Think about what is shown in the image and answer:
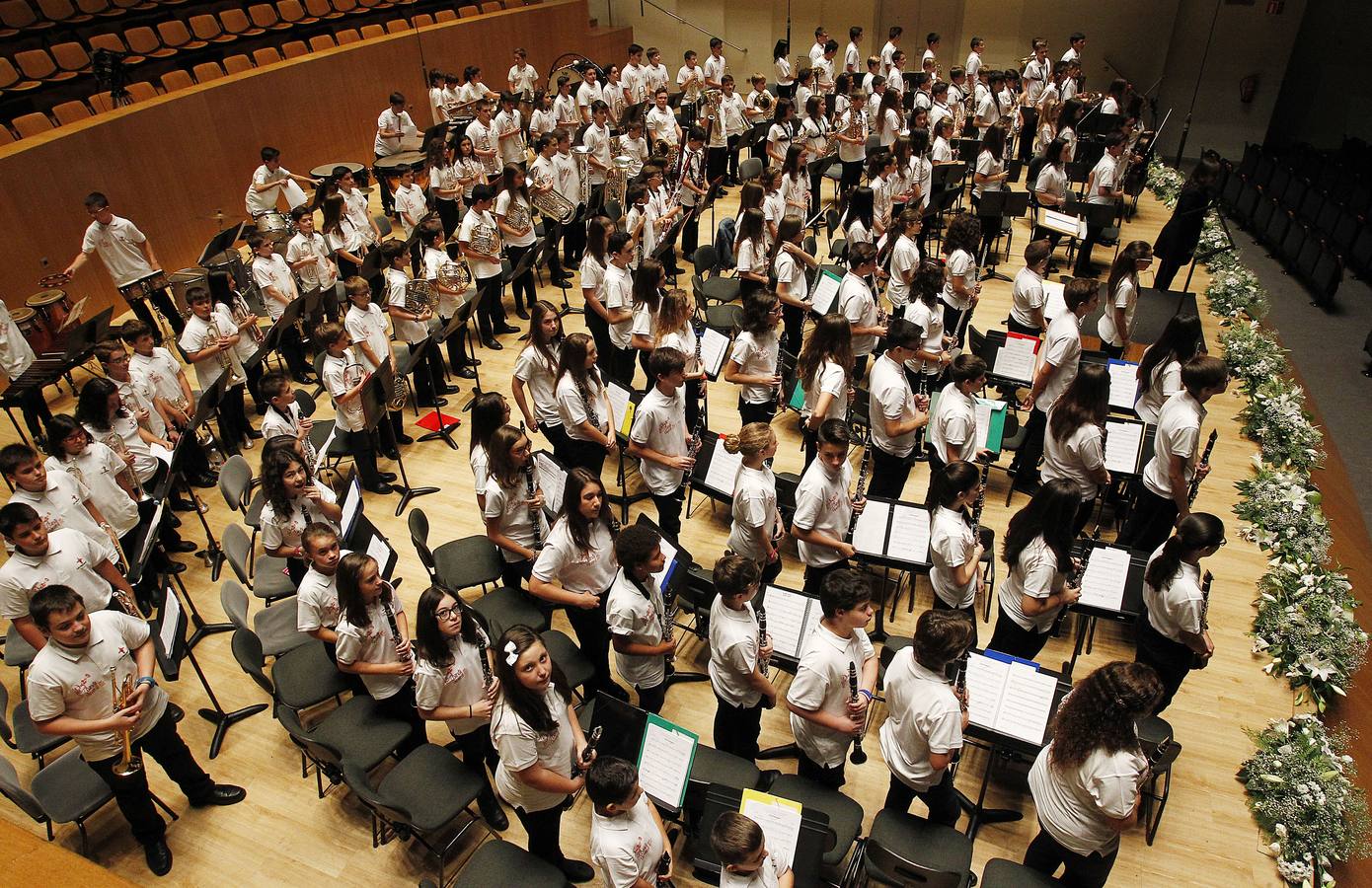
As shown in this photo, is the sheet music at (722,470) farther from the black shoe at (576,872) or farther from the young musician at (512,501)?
the black shoe at (576,872)

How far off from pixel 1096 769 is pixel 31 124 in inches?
520

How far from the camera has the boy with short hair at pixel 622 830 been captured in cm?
306

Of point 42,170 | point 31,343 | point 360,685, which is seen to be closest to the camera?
point 360,685

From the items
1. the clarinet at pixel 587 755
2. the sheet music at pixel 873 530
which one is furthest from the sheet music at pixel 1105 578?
the clarinet at pixel 587 755

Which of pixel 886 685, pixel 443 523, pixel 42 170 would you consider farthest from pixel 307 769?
pixel 42 170

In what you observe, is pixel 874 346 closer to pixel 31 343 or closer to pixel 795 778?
pixel 795 778

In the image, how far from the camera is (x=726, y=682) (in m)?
4.04

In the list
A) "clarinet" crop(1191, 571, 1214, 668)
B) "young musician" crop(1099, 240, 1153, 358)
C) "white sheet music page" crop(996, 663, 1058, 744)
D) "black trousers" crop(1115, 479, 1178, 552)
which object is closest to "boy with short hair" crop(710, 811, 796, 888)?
"white sheet music page" crop(996, 663, 1058, 744)

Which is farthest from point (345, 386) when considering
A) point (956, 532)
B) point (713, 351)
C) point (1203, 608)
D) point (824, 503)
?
point (1203, 608)

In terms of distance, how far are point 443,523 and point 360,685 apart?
2.28 m

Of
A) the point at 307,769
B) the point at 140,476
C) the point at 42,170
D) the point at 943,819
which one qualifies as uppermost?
the point at 42,170

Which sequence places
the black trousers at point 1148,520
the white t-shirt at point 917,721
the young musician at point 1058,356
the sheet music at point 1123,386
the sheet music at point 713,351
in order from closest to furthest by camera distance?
the white t-shirt at point 917,721
the black trousers at point 1148,520
the young musician at point 1058,356
the sheet music at point 1123,386
the sheet music at point 713,351

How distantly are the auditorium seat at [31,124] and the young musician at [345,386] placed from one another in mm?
6844

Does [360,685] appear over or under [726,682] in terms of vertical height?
under
